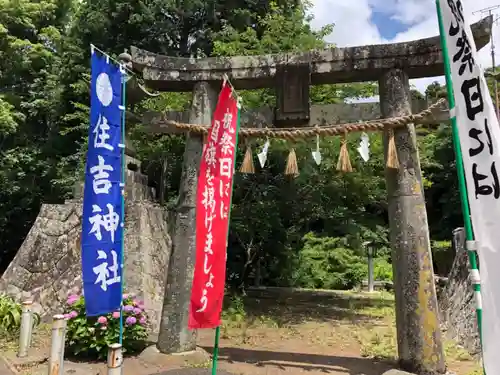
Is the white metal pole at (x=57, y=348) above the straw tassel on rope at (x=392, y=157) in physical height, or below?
below

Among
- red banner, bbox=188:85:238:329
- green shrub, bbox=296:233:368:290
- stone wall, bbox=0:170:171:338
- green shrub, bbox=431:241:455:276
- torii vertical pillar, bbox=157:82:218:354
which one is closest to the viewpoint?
red banner, bbox=188:85:238:329

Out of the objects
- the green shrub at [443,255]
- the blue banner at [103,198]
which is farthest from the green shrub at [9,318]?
the green shrub at [443,255]

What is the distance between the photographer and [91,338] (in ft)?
20.3

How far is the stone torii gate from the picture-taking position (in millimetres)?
5426

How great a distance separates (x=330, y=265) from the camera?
1745cm

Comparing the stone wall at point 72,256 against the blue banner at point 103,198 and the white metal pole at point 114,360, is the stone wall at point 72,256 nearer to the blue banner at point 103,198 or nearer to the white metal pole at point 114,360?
the blue banner at point 103,198

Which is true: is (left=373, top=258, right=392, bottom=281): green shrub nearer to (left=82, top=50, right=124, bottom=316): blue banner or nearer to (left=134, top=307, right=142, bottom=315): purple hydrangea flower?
(left=134, top=307, right=142, bottom=315): purple hydrangea flower

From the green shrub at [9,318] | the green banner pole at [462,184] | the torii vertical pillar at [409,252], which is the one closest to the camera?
the green banner pole at [462,184]

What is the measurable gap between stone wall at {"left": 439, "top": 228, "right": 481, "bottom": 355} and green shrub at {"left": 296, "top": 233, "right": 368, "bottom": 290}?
7.72 meters

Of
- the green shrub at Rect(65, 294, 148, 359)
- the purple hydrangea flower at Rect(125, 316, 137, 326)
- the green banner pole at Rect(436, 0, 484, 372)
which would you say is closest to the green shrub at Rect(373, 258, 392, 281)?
the green shrub at Rect(65, 294, 148, 359)

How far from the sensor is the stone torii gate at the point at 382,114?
5.43 meters

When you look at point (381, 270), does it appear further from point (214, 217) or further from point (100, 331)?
point (214, 217)

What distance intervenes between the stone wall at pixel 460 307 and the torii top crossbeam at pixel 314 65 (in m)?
3.89

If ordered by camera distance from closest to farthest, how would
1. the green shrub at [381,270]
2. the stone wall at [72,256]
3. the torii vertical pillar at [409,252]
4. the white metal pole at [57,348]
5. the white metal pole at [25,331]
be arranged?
the white metal pole at [57,348] → the torii vertical pillar at [409,252] → the white metal pole at [25,331] → the stone wall at [72,256] → the green shrub at [381,270]
